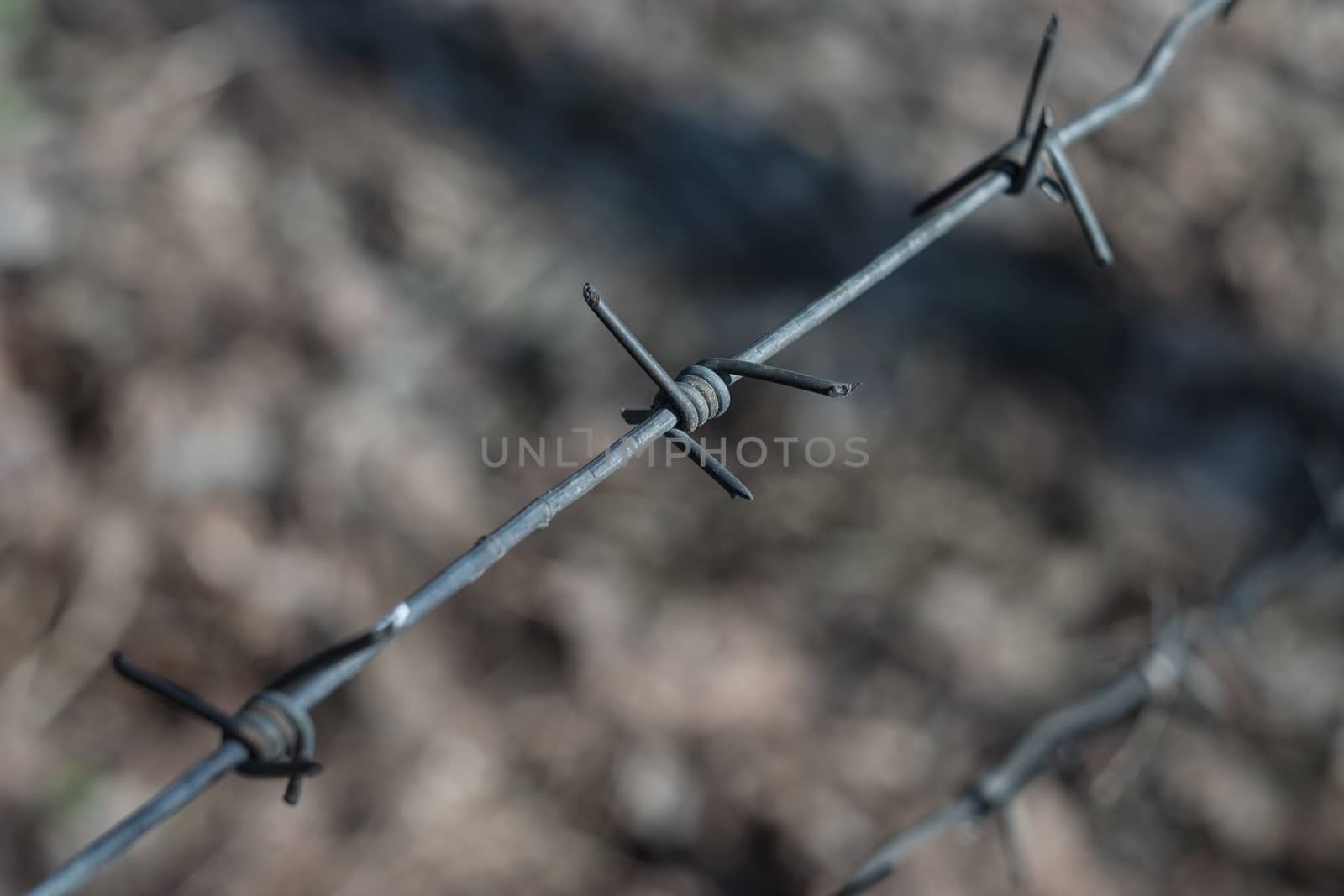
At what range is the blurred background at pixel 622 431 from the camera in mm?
1648

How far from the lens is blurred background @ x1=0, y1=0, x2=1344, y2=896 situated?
1.65m

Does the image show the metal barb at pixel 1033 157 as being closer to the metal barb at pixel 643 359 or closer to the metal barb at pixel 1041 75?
the metal barb at pixel 1041 75

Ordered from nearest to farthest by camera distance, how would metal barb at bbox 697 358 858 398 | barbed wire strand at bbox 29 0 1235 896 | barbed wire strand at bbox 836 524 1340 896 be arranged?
barbed wire strand at bbox 29 0 1235 896 → metal barb at bbox 697 358 858 398 → barbed wire strand at bbox 836 524 1340 896

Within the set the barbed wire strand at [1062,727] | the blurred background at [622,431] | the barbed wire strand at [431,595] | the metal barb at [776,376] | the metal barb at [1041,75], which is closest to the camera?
the barbed wire strand at [431,595]

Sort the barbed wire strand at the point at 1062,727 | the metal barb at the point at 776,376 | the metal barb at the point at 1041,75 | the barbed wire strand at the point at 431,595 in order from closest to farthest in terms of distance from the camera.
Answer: the barbed wire strand at the point at 431,595 < the metal barb at the point at 776,376 < the metal barb at the point at 1041,75 < the barbed wire strand at the point at 1062,727

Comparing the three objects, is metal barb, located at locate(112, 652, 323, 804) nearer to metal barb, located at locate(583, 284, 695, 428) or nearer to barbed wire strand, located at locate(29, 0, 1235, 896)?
barbed wire strand, located at locate(29, 0, 1235, 896)

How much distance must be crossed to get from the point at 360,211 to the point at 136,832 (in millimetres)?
1816

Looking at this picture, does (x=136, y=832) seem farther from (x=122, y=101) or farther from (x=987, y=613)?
(x=122, y=101)

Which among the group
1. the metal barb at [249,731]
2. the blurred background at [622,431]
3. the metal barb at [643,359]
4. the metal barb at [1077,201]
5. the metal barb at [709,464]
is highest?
the blurred background at [622,431]

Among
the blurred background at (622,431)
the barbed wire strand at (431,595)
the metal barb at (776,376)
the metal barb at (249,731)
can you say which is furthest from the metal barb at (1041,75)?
the blurred background at (622,431)

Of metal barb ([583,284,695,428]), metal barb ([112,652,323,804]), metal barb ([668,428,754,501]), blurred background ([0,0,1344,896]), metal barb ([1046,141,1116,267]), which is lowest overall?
metal barb ([112,652,323,804])

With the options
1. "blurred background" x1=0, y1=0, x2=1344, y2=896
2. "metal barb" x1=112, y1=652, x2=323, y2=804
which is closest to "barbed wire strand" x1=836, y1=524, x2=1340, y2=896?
"blurred background" x1=0, y1=0, x2=1344, y2=896

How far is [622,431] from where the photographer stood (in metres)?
2.07

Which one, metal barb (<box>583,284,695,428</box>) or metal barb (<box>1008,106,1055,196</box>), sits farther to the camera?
metal barb (<box>1008,106,1055,196</box>)
